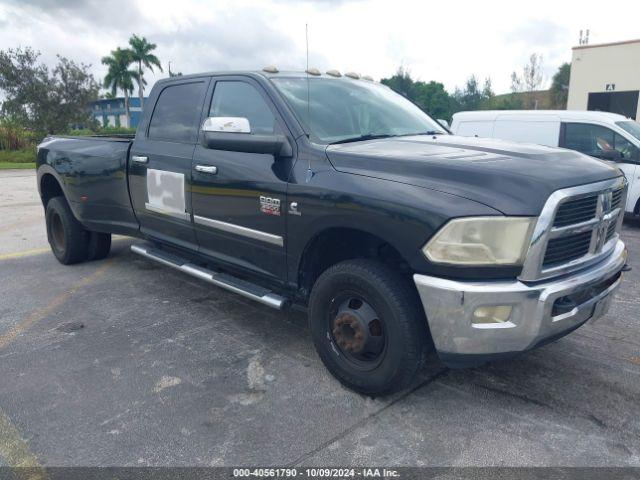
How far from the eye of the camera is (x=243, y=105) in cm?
387

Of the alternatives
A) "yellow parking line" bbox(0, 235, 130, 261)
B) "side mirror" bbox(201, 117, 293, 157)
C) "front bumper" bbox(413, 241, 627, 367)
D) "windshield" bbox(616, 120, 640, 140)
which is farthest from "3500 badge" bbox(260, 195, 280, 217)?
"windshield" bbox(616, 120, 640, 140)

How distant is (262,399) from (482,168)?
1762 millimetres

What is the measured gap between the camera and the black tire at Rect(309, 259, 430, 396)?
2.77 meters

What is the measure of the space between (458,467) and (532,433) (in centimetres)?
52

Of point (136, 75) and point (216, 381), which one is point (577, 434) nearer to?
point (216, 381)

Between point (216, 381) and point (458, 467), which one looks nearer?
point (458, 467)

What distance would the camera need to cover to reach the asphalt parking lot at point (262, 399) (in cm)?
262

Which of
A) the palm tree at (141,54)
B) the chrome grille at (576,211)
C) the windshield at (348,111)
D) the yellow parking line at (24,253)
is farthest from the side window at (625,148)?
the palm tree at (141,54)

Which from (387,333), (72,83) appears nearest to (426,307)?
(387,333)

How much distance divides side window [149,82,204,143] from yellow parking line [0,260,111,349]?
168cm

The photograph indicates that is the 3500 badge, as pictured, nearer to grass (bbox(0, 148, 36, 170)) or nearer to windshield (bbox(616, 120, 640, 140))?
windshield (bbox(616, 120, 640, 140))

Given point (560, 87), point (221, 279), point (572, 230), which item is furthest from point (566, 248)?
point (560, 87)

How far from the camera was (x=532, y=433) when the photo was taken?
9.05 ft

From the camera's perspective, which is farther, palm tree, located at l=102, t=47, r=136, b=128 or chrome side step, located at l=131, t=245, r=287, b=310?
palm tree, located at l=102, t=47, r=136, b=128
